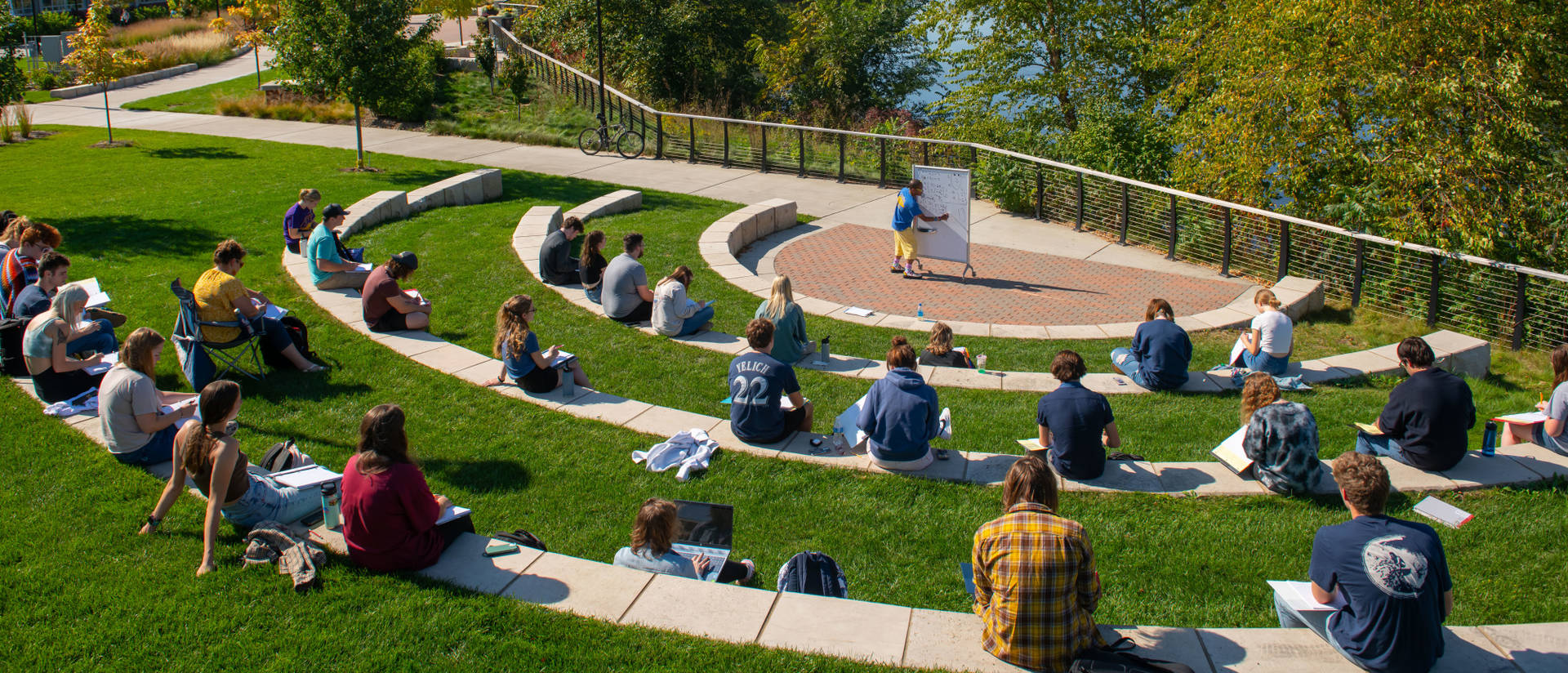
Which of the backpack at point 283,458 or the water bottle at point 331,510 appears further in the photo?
the backpack at point 283,458

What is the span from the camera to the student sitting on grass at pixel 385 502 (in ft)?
18.6

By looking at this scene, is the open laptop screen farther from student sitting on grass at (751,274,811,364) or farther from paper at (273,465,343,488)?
student sitting on grass at (751,274,811,364)

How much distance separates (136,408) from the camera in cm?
710

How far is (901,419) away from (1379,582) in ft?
10.8

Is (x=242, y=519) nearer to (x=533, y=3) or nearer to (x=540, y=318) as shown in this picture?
(x=540, y=318)

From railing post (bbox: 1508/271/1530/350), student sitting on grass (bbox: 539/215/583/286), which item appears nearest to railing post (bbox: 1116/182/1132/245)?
railing post (bbox: 1508/271/1530/350)

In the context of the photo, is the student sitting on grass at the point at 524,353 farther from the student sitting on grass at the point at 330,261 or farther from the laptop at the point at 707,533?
the student sitting on grass at the point at 330,261

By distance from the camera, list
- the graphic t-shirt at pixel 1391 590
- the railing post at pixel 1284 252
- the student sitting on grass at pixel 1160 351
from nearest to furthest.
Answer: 1. the graphic t-shirt at pixel 1391 590
2. the student sitting on grass at pixel 1160 351
3. the railing post at pixel 1284 252

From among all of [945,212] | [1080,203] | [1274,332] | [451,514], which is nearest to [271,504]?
[451,514]

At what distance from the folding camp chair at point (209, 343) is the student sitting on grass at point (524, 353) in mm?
2317

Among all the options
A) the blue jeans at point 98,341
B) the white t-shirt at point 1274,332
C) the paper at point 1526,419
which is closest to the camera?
the paper at point 1526,419

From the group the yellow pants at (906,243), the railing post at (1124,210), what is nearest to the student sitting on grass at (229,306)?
the yellow pants at (906,243)

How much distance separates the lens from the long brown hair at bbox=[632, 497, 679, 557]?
5.91 meters

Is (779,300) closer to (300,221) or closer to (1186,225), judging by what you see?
(300,221)
